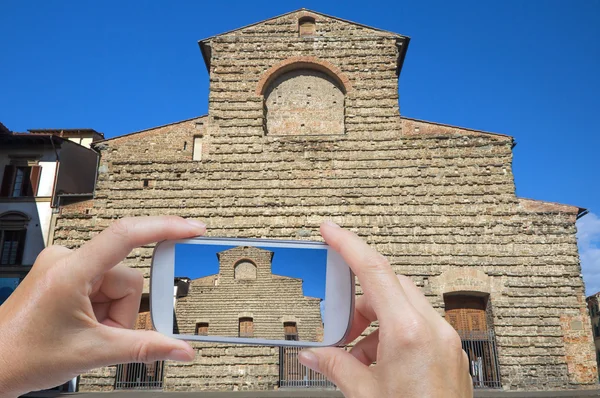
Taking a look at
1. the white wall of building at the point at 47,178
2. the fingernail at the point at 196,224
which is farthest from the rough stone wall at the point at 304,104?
the fingernail at the point at 196,224

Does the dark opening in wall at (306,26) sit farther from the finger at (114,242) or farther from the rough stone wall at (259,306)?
the finger at (114,242)

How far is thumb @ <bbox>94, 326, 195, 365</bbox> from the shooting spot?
1.50 m

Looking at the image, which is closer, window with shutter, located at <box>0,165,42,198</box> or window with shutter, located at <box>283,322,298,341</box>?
window with shutter, located at <box>283,322,298,341</box>

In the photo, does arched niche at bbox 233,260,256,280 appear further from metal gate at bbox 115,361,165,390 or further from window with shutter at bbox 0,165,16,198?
window with shutter at bbox 0,165,16,198

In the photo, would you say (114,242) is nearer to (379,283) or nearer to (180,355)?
(180,355)

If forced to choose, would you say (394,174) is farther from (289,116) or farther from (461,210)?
(289,116)

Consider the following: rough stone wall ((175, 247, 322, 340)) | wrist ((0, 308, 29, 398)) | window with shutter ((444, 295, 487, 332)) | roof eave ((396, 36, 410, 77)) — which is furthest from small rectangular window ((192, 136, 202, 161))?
wrist ((0, 308, 29, 398))

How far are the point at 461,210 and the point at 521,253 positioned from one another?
181cm

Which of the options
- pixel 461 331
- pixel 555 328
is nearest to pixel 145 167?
pixel 461 331

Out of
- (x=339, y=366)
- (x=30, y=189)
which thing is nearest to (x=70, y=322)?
(x=339, y=366)

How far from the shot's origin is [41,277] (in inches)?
52.3

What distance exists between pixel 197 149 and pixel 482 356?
9400mm

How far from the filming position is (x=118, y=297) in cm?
164

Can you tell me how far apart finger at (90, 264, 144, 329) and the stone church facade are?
1037 cm
